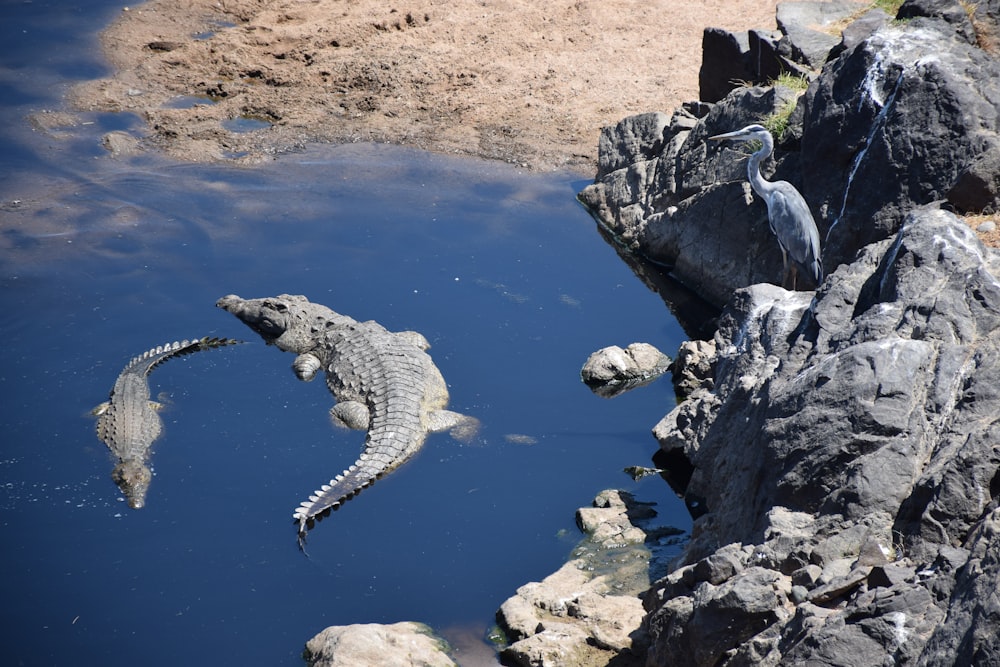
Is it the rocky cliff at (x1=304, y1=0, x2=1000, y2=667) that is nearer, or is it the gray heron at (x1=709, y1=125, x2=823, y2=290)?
the rocky cliff at (x1=304, y1=0, x2=1000, y2=667)

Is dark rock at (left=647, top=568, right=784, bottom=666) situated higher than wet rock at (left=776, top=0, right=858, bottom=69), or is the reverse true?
wet rock at (left=776, top=0, right=858, bottom=69)

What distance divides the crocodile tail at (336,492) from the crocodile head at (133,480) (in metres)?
1.19

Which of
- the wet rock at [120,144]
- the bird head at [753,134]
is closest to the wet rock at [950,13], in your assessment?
the bird head at [753,134]

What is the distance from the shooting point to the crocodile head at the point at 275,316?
9.51 meters

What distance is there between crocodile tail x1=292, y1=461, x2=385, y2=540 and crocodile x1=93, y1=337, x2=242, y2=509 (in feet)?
4.15

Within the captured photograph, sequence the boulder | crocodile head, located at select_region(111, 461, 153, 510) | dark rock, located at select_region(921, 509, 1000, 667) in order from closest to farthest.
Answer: dark rock, located at select_region(921, 509, 1000, 667), the boulder, crocodile head, located at select_region(111, 461, 153, 510)

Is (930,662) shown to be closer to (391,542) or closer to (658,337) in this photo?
(391,542)

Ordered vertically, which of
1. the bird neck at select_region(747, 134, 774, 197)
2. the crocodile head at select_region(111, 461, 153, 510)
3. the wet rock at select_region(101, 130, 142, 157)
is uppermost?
the bird neck at select_region(747, 134, 774, 197)

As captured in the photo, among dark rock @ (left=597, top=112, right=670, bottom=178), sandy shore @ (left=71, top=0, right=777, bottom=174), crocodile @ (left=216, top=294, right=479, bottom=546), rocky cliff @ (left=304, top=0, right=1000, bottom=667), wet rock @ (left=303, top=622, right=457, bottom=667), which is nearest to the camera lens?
rocky cliff @ (left=304, top=0, right=1000, bottom=667)

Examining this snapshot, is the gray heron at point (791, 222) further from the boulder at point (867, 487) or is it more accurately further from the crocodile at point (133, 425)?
the crocodile at point (133, 425)

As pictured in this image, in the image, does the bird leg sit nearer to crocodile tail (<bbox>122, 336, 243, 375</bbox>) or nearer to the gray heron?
the gray heron

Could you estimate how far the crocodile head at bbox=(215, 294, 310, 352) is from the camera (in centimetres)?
951

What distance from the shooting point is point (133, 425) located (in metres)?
7.87

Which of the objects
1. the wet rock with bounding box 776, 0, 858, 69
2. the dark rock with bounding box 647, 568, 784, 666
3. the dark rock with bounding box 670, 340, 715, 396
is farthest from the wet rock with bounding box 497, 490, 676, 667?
the wet rock with bounding box 776, 0, 858, 69
